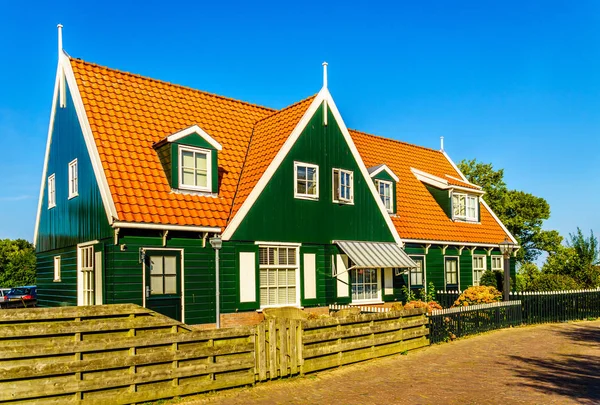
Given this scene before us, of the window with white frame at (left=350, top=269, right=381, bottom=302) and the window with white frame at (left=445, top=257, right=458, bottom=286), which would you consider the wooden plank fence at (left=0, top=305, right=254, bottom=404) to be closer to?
the window with white frame at (left=350, top=269, right=381, bottom=302)

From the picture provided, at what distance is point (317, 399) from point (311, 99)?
41.0 feet

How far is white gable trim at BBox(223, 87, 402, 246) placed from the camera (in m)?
17.6

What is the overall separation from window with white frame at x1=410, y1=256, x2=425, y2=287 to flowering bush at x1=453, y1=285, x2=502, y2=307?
7.59 ft

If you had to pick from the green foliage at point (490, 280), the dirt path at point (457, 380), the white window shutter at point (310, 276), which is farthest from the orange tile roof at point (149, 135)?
the green foliage at point (490, 280)

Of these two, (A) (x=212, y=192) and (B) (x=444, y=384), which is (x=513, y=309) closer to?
(B) (x=444, y=384)

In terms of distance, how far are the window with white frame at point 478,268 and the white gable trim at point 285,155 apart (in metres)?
7.17

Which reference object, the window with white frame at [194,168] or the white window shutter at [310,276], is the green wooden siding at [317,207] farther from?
the window with white frame at [194,168]

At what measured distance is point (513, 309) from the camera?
74.2 feet

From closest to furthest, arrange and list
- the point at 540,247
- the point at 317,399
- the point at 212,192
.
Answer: the point at 317,399 < the point at 212,192 < the point at 540,247

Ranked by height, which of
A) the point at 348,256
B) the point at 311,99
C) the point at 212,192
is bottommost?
the point at 348,256

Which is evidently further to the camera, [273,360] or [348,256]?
[348,256]

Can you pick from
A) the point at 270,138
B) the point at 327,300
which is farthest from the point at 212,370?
the point at 270,138

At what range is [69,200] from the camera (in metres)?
18.7

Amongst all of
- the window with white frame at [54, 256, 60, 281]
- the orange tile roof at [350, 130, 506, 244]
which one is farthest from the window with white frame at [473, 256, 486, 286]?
the window with white frame at [54, 256, 60, 281]
